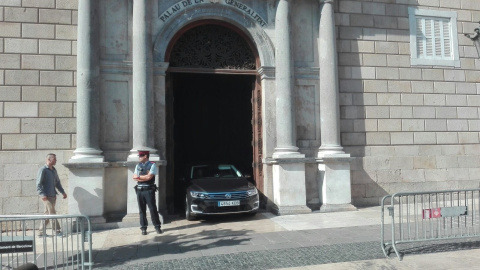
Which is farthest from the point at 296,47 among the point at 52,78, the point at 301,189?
the point at 52,78

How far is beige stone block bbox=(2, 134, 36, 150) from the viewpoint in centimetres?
939

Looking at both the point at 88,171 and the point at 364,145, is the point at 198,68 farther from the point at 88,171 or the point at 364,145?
the point at 364,145

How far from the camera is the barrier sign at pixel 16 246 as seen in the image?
15.5 ft

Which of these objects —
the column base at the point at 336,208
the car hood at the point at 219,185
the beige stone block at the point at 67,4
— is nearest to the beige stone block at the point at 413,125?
the column base at the point at 336,208

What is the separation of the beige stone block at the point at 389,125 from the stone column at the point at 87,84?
7914 millimetres

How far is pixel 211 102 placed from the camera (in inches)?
739

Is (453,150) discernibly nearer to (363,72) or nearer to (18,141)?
(363,72)

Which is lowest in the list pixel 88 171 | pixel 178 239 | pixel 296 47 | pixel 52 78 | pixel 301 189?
pixel 178 239

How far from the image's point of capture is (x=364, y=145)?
37.8ft

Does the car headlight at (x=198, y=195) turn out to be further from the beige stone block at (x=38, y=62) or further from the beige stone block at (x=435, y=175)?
the beige stone block at (x=435, y=175)

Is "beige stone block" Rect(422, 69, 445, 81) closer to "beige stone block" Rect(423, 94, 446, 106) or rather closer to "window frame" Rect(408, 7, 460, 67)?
"window frame" Rect(408, 7, 460, 67)

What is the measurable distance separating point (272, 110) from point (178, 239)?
469 centimetres

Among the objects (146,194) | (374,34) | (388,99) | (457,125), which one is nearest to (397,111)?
(388,99)

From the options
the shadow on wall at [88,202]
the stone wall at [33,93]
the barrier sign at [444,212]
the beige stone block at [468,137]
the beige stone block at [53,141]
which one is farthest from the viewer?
the beige stone block at [468,137]
